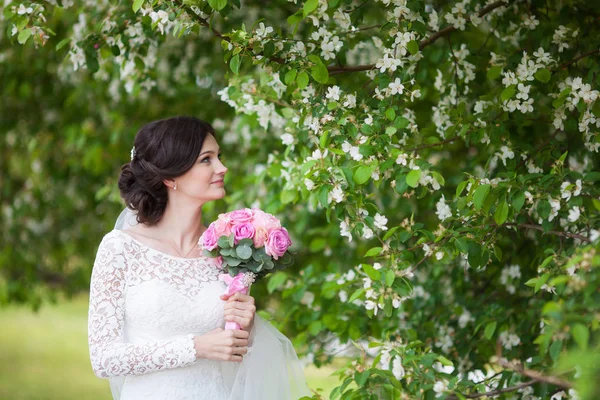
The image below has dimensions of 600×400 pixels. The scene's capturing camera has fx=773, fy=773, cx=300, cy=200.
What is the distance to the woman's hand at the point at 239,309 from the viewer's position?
280 cm

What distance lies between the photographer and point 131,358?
2.72 m

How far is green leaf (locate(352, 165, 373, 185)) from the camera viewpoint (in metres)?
2.68

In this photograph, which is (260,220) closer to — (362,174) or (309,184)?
(309,184)

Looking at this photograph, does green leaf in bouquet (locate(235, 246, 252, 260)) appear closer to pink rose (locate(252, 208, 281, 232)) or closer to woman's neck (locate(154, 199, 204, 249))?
pink rose (locate(252, 208, 281, 232))

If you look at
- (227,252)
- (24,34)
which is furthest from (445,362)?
(24,34)

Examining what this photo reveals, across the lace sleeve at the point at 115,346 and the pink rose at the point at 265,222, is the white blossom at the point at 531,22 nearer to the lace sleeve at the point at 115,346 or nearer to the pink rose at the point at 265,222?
the pink rose at the point at 265,222

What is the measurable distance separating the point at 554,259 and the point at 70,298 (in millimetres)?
6002

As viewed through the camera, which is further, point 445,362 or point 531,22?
point 531,22

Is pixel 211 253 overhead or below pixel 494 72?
below

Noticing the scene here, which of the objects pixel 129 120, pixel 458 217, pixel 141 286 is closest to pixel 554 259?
pixel 458 217

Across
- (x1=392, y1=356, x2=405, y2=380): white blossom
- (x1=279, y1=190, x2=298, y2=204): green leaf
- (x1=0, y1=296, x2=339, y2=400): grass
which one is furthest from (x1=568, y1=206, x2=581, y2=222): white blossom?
(x1=0, y1=296, x2=339, y2=400): grass

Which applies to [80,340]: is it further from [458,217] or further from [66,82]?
[458,217]

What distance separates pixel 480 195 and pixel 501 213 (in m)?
0.10

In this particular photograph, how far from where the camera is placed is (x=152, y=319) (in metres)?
2.83
